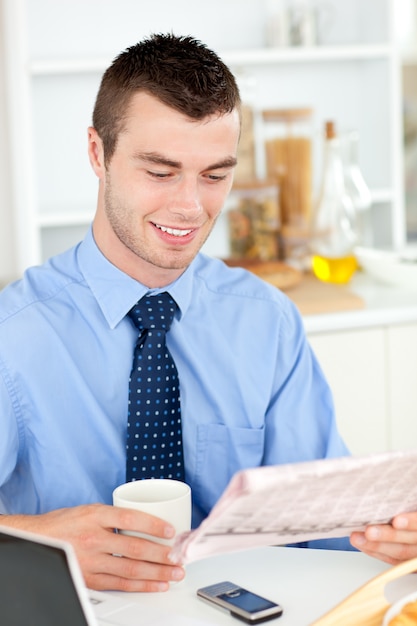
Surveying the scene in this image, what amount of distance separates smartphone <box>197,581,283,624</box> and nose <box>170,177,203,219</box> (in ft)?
1.65

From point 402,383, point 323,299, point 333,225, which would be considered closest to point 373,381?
point 402,383

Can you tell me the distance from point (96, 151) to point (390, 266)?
1325 mm

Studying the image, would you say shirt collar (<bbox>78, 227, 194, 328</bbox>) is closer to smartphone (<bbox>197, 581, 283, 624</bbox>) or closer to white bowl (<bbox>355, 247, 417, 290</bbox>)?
smartphone (<bbox>197, 581, 283, 624</bbox>)

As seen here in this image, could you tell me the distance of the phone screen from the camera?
3.38ft

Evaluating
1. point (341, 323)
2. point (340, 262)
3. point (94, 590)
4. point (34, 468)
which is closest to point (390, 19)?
point (340, 262)

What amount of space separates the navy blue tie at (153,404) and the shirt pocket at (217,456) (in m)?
0.05

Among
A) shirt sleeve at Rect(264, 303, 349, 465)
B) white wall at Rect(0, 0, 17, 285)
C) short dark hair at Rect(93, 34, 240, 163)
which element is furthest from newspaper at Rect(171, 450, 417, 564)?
white wall at Rect(0, 0, 17, 285)

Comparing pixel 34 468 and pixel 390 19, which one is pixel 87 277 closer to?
pixel 34 468

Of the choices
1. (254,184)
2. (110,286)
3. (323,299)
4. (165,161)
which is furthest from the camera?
(254,184)

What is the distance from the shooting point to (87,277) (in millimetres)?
1440

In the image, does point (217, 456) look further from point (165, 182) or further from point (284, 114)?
point (284, 114)

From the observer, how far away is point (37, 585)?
30.5 inches

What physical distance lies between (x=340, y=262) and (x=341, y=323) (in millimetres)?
321

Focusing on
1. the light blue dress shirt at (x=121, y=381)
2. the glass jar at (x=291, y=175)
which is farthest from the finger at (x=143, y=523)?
the glass jar at (x=291, y=175)
